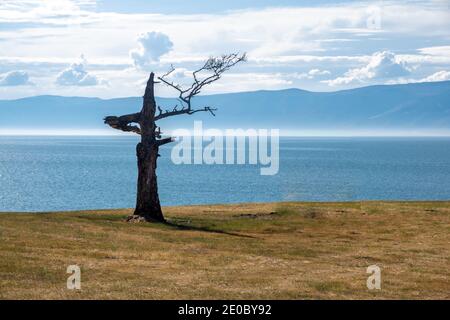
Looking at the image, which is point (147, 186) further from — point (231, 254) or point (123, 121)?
point (231, 254)

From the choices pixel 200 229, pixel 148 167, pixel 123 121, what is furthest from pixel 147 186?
pixel 200 229

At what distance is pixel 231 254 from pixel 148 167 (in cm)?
1536

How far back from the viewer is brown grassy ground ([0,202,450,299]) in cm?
2462

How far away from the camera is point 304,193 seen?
14938cm

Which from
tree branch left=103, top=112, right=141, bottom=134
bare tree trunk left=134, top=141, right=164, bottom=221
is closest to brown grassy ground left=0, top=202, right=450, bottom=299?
bare tree trunk left=134, top=141, right=164, bottom=221

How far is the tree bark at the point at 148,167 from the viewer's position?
4647cm

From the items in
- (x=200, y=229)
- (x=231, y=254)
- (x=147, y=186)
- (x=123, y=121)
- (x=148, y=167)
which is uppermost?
(x=123, y=121)

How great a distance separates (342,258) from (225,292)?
1076cm

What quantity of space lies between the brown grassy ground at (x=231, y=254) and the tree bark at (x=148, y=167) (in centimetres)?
156

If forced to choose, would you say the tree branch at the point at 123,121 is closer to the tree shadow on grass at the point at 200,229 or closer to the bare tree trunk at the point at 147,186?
the bare tree trunk at the point at 147,186

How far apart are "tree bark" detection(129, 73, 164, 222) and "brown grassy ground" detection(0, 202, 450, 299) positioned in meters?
1.56

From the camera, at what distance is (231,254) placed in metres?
33.0

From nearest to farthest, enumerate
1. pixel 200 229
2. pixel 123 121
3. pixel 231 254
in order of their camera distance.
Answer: pixel 231 254 → pixel 200 229 → pixel 123 121

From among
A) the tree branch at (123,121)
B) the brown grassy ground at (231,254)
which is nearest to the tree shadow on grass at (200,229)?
the brown grassy ground at (231,254)
